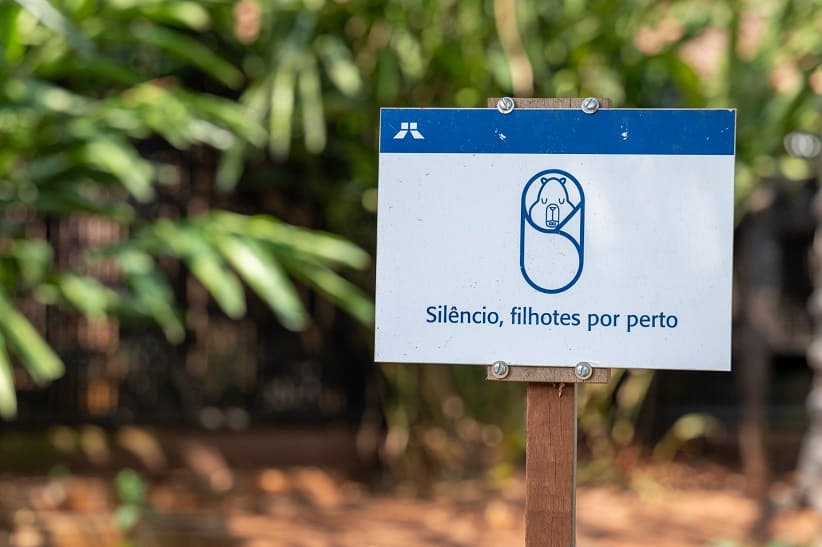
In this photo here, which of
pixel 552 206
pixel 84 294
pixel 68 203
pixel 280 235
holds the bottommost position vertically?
pixel 84 294

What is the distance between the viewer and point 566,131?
2246mm

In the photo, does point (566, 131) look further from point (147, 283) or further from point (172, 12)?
point (172, 12)

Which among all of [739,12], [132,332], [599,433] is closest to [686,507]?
[599,433]

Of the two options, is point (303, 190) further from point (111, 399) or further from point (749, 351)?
point (749, 351)

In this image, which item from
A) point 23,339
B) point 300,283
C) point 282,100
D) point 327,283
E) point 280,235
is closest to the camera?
point 23,339

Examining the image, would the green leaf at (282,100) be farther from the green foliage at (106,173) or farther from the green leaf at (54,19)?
the green leaf at (54,19)

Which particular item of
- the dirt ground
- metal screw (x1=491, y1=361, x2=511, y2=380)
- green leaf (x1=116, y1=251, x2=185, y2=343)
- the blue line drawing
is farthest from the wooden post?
the dirt ground

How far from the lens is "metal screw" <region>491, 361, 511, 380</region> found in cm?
221

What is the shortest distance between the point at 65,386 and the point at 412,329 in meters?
3.89

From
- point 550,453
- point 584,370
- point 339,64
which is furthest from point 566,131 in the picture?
point 339,64

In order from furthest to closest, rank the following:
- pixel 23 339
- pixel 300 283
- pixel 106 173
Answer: pixel 300 283 < pixel 106 173 < pixel 23 339

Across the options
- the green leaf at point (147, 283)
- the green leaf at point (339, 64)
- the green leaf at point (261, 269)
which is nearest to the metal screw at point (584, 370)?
the green leaf at point (261, 269)

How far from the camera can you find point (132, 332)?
5816 millimetres

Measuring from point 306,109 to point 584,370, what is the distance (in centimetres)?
290
